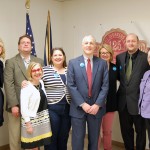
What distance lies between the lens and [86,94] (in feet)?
8.18

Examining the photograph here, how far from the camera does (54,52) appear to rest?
2.68 m

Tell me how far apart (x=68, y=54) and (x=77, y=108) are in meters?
2.17

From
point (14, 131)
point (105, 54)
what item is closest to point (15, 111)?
point (14, 131)

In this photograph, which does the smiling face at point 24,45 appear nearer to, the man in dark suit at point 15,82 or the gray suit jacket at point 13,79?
the man in dark suit at point 15,82

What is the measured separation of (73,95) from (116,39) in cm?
163

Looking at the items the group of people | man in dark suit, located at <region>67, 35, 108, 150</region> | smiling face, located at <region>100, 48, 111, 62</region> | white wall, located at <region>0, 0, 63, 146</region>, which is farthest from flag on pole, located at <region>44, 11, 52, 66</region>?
man in dark suit, located at <region>67, 35, 108, 150</region>

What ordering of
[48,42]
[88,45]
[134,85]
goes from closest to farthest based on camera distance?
[88,45]
[134,85]
[48,42]

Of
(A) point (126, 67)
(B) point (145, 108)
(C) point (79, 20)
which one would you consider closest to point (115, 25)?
(C) point (79, 20)

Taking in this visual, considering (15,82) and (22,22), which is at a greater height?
(22,22)

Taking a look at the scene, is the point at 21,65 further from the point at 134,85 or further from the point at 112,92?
the point at 134,85

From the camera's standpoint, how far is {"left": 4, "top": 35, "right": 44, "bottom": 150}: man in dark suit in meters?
2.81

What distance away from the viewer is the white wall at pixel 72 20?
11.7ft

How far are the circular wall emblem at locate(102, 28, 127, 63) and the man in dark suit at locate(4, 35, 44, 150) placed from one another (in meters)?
1.38

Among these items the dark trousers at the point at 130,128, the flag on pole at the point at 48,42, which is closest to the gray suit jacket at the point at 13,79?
the flag on pole at the point at 48,42
